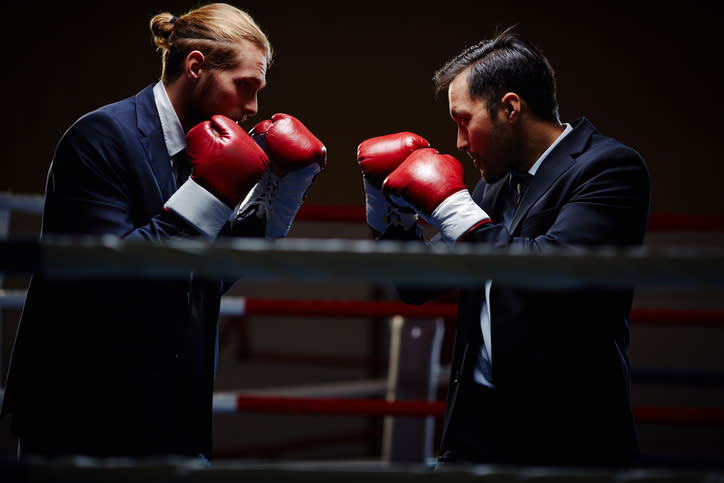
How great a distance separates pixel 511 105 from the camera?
141 centimetres

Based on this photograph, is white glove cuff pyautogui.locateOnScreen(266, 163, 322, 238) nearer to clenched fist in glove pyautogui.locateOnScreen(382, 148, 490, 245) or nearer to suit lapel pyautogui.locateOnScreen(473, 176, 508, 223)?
clenched fist in glove pyautogui.locateOnScreen(382, 148, 490, 245)

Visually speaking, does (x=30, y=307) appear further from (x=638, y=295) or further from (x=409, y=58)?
(x=638, y=295)

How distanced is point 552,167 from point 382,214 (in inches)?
17.1

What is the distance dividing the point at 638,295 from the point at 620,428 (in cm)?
349

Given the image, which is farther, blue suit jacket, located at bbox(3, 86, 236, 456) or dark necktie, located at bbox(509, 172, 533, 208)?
dark necktie, located at bbox(509, 172, 533, 208)

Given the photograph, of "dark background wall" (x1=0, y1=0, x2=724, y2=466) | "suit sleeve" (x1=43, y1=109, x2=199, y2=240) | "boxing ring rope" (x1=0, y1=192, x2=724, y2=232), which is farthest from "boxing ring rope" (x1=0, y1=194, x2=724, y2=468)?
"dark background wall" (x1=0, y1=0, x2=724, y2=466)

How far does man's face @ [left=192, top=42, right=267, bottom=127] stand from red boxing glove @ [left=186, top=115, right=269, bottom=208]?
46 millimetres

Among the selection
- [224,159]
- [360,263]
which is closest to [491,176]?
[224,159]

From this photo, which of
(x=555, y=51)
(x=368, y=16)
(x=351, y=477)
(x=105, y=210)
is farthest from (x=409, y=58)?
(x=351, y=477)

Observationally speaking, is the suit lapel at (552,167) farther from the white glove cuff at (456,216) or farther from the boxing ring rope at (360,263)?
the boxing ring rope at (360,263)

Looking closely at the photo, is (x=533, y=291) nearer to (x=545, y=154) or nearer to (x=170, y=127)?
(x=545, y=154)

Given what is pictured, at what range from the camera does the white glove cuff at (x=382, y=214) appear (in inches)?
61.0

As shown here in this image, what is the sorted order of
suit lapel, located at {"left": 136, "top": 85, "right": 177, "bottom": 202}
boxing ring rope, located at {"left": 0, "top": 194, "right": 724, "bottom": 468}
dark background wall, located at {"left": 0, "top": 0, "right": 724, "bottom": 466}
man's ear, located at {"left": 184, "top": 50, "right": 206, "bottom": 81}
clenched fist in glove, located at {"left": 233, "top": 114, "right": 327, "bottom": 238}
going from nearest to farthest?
1. boxing ring rope, located at {"left": 0, "top": 194, "right": 724, "bottom": 468}
2. suit lapel, located at {"left": 136, "top": 85, "right": 177, "bottom": 202}
3. man's ear, located at {"left": 184, "top": 50, "right": 206, "bottom": 81}
4. clenched fist in glove, located at {"left": 233, "top": 114, "right": 327, "bottom": 238}
5. dark background wall, located at {"left": 0, "top": 0, "right": 724, "bottom": 466}

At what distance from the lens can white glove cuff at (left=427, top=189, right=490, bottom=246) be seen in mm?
1256
